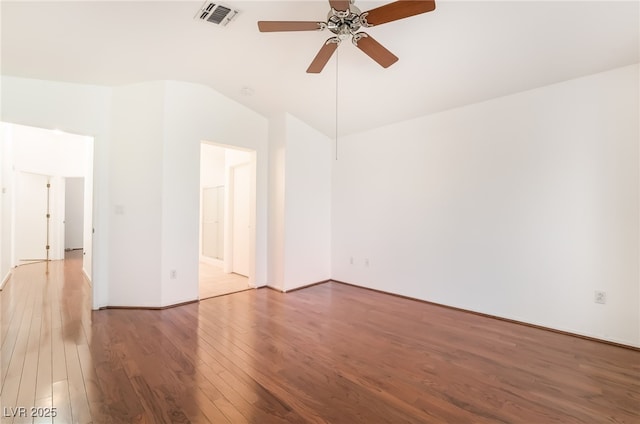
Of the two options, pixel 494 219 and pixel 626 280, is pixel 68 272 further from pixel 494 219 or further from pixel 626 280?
pixel 626 280

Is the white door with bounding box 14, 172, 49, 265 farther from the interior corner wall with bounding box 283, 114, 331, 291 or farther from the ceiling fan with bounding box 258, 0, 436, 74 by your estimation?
the ceiling fan with bounding box 258, 0, 436, 74

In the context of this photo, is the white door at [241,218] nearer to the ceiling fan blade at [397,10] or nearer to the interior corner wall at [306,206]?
the interior corner wall at [306,206]

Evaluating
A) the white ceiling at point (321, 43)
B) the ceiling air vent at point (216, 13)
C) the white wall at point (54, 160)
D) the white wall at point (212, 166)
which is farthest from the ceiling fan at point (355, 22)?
the white wall at point (54, 160)

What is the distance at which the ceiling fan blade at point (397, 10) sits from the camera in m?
1.77

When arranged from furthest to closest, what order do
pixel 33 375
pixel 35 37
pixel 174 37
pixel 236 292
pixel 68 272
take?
pixel 68 272, pixel 236 292, pixel 174 37, pixel 35 37, pixel 33 375

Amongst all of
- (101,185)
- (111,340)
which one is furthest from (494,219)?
(101,185)

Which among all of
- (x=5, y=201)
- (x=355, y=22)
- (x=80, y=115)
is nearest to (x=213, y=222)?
(x=5, y=201)

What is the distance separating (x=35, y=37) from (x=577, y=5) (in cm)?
445

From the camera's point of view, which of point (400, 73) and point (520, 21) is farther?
point (400, 73)

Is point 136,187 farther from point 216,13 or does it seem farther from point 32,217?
point 32,217

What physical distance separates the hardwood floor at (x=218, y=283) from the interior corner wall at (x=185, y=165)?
1.55 ft

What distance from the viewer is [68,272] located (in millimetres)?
5547

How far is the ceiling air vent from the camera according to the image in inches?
92.6

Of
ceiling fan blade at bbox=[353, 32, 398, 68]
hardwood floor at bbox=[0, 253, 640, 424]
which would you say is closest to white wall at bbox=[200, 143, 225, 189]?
hardwood floor at bbox=[0, 253, 640, 424]
